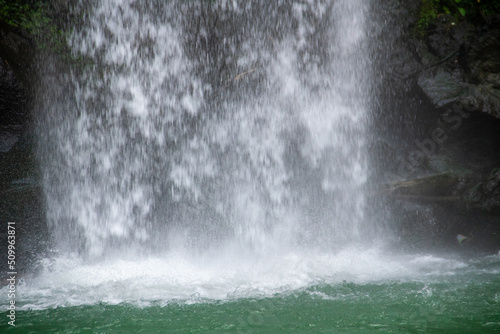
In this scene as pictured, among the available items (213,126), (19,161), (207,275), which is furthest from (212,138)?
(19,161)

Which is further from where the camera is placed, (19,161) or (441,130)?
(441,130)

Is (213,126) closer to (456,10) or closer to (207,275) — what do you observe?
(207,275)

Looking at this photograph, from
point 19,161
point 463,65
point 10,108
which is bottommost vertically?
point 19,161

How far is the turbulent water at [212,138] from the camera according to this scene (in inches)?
229

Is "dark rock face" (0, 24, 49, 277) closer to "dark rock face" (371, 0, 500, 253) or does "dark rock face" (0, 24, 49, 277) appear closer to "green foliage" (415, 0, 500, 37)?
"dark rock face" (371, 0, 500, 253)

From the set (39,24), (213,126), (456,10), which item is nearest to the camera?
(39,24)

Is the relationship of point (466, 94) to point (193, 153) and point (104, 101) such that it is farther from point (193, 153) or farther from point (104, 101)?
point (104, 101)

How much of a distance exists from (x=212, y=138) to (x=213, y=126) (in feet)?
0.68

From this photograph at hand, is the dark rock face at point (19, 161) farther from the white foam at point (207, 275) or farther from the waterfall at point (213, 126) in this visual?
the white foam at point (207, 275)

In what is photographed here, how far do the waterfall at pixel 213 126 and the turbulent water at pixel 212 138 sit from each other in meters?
0.02

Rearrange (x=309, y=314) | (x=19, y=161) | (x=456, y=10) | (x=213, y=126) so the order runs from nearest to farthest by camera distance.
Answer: (x=309, y=314), (x=19, y=161), (x=456, y=10), (x=213, y=126)

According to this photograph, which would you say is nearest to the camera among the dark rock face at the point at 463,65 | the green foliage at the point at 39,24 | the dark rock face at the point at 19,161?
the dark rock face at the point at 19,161

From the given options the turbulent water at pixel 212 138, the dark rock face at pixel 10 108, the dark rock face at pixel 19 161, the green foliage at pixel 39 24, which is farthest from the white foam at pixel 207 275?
the green foliage at pixel 39 24

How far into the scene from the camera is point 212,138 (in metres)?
6.30
